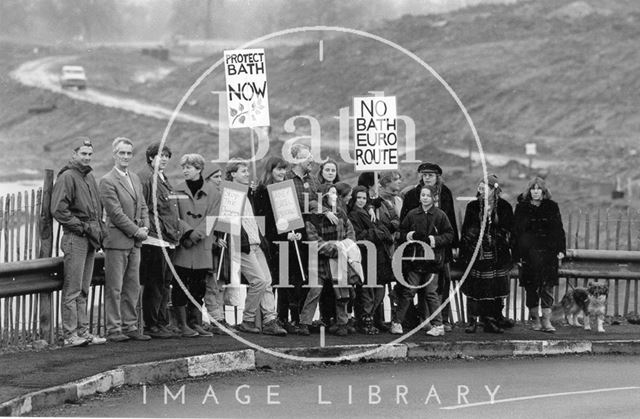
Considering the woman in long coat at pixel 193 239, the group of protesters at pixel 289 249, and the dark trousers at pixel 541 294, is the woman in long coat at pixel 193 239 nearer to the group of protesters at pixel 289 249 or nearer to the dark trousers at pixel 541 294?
the group of protesters at pixel 289 249

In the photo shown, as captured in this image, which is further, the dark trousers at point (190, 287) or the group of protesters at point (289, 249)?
the dark trousers at point (190, 287)

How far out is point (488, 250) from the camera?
1756 cm

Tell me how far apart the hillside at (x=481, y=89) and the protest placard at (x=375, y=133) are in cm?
2990

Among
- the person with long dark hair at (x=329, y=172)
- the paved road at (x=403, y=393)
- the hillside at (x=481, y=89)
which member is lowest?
the paved road at (x=403, y=393)

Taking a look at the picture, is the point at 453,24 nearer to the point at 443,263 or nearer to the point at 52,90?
the point at 52,90

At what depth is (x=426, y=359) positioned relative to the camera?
16297 millimetres

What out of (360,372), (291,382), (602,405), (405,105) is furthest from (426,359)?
(405,105)

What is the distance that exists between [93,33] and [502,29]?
83.4 ft

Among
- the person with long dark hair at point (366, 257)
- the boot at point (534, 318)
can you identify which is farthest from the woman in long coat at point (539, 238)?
the person with long dark hair at point (366, 257)

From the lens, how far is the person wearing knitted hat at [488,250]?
17.5 meters

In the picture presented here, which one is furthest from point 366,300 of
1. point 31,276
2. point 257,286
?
point 31,276

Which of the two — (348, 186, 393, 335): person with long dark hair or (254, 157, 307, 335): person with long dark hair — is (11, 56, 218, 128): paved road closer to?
(348, 186, 393, 335): person with long dark hair

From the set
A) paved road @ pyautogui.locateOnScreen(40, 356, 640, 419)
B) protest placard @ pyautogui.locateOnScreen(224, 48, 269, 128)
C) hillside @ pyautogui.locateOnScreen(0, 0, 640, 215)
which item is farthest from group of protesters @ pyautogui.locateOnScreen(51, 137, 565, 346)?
hillside @ pyautogui.locateOnScreen(0, 0, 640, 215)

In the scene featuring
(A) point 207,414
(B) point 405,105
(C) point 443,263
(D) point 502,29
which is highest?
(D) point 502,29
